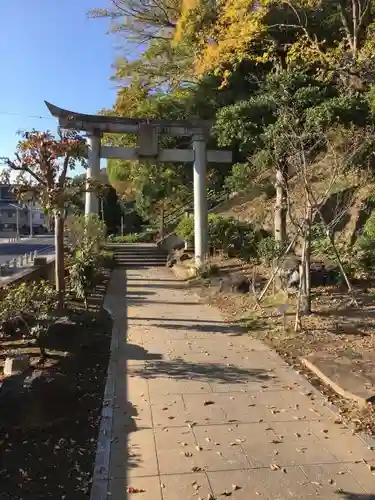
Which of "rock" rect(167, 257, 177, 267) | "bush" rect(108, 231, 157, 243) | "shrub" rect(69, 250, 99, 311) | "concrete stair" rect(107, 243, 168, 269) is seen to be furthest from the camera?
"bush" rect(108, 231, 157, 243)

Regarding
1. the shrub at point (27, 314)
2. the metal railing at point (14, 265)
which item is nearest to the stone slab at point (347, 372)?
the shrub at point (27, 314)

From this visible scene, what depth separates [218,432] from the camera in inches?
184

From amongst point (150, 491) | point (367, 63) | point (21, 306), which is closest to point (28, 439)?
point (150, 491)

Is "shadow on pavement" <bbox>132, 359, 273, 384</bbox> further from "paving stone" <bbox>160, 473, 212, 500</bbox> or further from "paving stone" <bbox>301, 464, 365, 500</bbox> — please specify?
"paving stone" <bbox>160, 473, 212, 500</bbox>

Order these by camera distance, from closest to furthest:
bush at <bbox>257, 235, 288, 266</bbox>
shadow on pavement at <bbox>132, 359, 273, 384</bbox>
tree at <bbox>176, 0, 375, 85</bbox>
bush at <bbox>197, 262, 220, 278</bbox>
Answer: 1. shadow on pavement at <bbox>132, 359, 273, 384</bbox>
2. bush at <bbox>257, 235, 288, 266</bbox>
3. tree at <bbox>176, 0, 375, 85</bbox>
4. bush at <bbox>197, 262, 220, 278</bbox>

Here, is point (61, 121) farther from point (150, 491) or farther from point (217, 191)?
point (150, 491)

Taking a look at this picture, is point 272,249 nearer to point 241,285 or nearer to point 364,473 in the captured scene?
point 241,285

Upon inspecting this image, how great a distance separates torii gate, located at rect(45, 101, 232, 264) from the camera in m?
18.5

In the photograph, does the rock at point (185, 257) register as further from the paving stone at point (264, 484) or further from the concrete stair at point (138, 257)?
the paving stone at point (264, 484)

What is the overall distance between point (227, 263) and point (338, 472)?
528 inches

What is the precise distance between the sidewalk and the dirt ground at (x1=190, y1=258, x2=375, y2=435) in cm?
25

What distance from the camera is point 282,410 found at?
5.23 metres

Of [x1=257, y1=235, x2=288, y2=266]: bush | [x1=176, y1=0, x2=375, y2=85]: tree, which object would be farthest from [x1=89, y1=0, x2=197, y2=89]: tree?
[x1=257, y1=235, x2=288, y2=266]: bush

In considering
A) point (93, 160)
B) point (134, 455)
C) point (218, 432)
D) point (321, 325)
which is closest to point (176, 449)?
point (134, 455)
